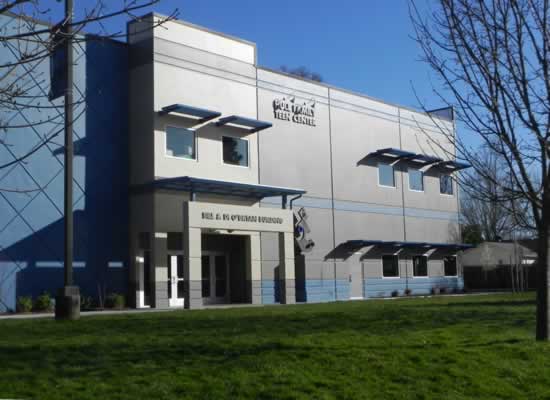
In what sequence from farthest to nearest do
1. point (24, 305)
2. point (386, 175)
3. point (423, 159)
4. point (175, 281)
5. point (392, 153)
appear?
point (423, 159) < point (386, 175) < point (392, 153) < point (175, 281) < point (24, 305)

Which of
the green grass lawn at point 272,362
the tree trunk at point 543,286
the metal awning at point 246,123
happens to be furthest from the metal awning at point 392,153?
the tree trunk at point 543,286

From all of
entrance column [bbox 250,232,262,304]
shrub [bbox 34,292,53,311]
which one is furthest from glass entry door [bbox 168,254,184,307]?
shrub [bbox 34,292,53,311]

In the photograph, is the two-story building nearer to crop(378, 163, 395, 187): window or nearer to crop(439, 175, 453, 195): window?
crop(378, 163, 395, 187): window

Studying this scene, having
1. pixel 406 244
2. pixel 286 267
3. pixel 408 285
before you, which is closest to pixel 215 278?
pixel 286 267

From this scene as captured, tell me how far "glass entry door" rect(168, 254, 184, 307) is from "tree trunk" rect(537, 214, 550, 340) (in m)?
18.9

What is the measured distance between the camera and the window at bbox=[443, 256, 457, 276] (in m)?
44.7

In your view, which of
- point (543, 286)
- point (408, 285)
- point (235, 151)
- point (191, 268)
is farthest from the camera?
point (408, 285)

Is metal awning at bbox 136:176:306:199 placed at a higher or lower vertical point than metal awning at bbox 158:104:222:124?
lower

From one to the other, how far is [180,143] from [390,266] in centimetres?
1592

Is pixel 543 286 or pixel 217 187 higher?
pixel 217 187

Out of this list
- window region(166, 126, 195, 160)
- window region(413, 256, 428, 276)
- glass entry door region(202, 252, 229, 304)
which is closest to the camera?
window region(166, 126, 195, 160)

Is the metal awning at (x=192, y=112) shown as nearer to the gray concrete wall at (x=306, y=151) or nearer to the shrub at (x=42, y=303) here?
the gray concrete wall at (x=306, y=151)

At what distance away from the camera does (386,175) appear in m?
40.6

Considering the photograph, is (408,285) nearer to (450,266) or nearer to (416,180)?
(450,266)
